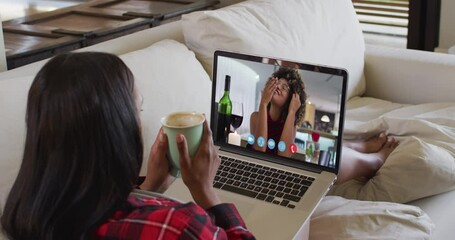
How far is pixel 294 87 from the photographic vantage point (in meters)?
1.50

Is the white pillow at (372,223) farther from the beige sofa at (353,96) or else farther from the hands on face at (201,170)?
the hands on face at (201,170)

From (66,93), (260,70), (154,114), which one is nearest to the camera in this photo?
(66,93)

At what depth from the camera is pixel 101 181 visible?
93cm

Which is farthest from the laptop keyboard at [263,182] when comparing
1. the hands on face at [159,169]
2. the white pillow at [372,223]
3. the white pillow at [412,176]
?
the white pillow at [412,176]

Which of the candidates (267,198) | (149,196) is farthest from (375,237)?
(149,196)

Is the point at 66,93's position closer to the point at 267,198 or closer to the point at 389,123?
the point at 267,198

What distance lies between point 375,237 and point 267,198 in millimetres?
279

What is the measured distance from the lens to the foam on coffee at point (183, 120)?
3.96 ft

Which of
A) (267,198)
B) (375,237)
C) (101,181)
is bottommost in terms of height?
(375,237)

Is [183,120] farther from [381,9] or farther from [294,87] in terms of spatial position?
[381,9]

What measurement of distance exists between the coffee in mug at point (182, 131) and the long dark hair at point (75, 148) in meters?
0.20

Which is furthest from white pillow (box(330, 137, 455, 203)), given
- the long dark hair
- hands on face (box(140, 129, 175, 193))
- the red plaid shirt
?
the long dark hair

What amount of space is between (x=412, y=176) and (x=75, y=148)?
1.09 metres

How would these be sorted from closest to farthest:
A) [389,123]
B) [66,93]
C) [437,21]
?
[66,93], [389,123], [437,21]
